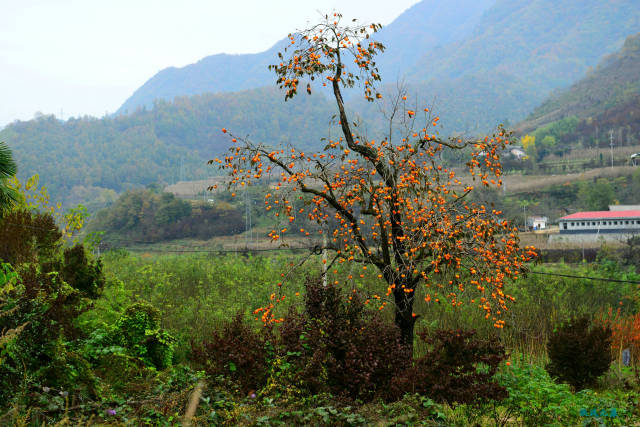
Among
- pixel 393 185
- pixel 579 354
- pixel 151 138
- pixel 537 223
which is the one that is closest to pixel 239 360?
pixel 393 185

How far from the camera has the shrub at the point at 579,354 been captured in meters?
6.46

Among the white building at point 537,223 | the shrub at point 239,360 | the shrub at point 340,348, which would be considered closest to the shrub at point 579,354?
the shrub at point 340,348

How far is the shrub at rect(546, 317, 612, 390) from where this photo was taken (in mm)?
6461

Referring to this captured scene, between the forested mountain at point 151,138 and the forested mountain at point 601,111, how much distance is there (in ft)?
114

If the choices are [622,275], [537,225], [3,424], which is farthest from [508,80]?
[3,424]

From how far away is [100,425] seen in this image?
13.2ft

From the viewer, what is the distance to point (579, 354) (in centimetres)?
652

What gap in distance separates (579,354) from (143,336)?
559cm

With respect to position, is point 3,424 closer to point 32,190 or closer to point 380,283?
point 32,190

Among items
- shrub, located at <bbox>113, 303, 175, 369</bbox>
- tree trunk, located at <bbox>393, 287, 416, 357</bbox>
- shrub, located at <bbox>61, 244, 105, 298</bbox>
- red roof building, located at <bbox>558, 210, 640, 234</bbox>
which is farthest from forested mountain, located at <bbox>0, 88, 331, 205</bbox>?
tree trunk, located at <bbox>393, 287, 416, 357</bbox>

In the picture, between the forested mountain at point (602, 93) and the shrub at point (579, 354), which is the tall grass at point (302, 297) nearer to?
the shrub at point (579, 354)

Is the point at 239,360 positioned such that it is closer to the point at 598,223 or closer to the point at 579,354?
the point at 579,354

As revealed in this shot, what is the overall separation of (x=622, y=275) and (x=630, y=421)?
847 cm

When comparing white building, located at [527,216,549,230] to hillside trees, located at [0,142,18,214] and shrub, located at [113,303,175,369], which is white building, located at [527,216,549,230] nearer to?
shrub, located at [113,303,175,369]
